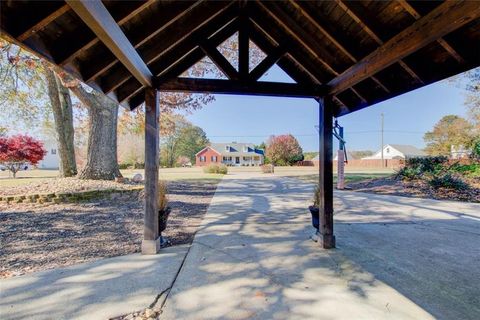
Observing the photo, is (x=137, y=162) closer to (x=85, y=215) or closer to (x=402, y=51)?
(x=85, y=215)

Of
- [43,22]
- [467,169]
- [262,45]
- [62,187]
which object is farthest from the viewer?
[467,169]

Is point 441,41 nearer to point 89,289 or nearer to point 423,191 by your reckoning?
point 89,289

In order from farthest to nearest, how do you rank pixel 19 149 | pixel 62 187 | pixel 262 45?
1. pixel 19 149
2. pixel 62 187
3. pixel 262 45

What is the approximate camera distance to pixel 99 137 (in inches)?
352

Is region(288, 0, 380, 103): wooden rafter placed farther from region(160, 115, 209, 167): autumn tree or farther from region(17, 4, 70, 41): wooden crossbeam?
region(160, 115, 209, 167): autumn tree

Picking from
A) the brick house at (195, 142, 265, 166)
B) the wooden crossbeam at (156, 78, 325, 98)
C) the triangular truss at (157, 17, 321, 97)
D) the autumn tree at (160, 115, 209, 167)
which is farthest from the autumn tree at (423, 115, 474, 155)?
the autumn tree at (160, 115, 209, 167)

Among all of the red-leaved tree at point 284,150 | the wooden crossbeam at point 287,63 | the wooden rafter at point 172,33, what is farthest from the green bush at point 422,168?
the red-leaved tree at point 284,150

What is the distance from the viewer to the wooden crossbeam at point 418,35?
182 centimetres

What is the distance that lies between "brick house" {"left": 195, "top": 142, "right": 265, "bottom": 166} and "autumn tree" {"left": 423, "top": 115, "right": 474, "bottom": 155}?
2653 centimetres

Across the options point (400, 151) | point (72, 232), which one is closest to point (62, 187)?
point (72, 232)

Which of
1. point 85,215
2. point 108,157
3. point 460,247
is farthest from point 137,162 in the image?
point 460,247

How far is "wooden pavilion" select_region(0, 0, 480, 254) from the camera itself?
6.86 ft

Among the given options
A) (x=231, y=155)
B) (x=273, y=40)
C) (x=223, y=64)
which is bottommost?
(x=223, y=64)

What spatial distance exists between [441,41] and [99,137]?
9.47 m
